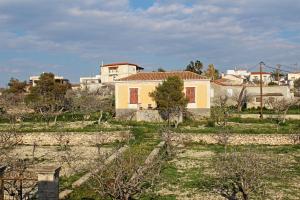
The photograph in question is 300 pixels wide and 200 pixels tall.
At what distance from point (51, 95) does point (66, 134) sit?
20.7 metres

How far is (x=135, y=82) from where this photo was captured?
3906cm

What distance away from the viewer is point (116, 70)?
82.9 m

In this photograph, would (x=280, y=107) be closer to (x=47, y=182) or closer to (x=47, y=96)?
(x=47, y=96)

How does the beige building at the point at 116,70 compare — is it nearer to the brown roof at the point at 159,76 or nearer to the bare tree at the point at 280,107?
the bare tree at the point at 280,107

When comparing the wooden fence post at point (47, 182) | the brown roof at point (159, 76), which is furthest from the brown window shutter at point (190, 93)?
the wooden fence post at point (47, 182)

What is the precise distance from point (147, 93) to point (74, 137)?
12.2 meters

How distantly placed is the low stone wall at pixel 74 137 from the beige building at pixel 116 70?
166 ft

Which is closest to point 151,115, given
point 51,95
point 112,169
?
point 51,95

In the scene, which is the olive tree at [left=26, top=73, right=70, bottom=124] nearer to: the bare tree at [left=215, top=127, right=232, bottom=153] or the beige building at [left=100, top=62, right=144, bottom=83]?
the bare tree at [left=215, top=127, right=232, bottom=153]

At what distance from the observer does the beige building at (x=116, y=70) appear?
80.5 metres

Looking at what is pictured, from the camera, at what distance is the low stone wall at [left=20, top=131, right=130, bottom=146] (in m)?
27.9

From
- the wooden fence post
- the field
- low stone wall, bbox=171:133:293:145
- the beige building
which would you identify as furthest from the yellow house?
the beige building

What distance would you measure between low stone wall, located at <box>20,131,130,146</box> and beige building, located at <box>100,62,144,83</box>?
5051cm

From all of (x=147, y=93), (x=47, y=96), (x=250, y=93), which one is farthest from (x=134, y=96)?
(x=250, y=93)
